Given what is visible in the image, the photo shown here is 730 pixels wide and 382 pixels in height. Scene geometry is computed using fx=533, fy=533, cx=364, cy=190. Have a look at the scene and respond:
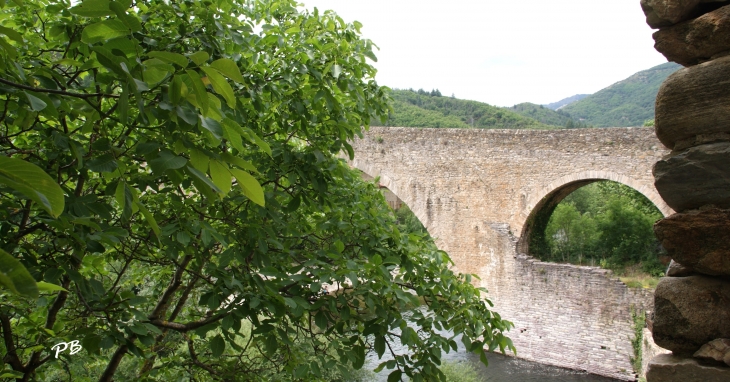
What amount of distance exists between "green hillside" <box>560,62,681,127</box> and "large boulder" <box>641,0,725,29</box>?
53.0 metres

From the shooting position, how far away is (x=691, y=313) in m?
1.61

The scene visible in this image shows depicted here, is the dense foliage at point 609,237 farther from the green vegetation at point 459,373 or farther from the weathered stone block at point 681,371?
the weathered stone block at point 681,371

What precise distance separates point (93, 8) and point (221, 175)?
412mm

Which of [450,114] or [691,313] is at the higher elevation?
[450,114]

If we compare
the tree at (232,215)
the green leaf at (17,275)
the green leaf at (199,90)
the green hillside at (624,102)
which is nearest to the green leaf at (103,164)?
the tree at (232,215)

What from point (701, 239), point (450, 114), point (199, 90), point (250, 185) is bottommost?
point (701, 239)

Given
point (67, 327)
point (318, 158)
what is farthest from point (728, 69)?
point (67, 327)

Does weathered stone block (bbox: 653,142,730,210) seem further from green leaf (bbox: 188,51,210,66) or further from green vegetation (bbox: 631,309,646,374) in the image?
green vegetation (bbox: 631,309,646,374)

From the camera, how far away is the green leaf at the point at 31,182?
29.0 inches

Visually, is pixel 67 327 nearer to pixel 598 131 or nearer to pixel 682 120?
pixel 682 120

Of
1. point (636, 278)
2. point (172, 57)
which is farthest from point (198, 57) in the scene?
point (636, 278)

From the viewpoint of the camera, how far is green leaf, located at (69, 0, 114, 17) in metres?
1.02

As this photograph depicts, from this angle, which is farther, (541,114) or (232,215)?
(541,114)

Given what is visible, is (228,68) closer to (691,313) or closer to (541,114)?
(691,313)
